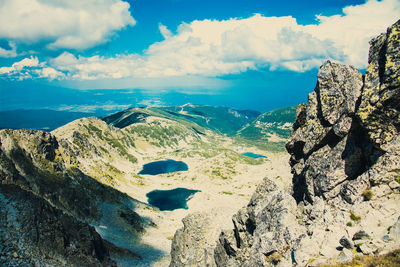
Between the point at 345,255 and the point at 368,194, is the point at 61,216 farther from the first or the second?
the point at 368,194

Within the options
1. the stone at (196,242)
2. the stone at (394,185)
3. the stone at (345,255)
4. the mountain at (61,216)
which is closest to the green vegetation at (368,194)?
the stone at (394,185)

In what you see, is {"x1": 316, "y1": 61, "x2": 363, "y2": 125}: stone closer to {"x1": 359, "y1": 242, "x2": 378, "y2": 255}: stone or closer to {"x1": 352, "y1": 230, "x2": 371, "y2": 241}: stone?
{"x1": 352, "y1": 230, "x2": 371, "y2": 241}: stone

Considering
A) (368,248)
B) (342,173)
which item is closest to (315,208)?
(342,173)

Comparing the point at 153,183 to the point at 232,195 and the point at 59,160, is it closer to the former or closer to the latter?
the point at 232,195

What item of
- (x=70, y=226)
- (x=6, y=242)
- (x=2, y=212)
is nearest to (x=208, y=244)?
(x=70, y=226)

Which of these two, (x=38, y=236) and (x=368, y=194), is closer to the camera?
(x=368, y=194)

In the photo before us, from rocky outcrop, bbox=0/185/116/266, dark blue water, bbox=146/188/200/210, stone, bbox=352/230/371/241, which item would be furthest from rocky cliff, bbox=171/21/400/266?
dark blue water, bbox=146/188/200/210
